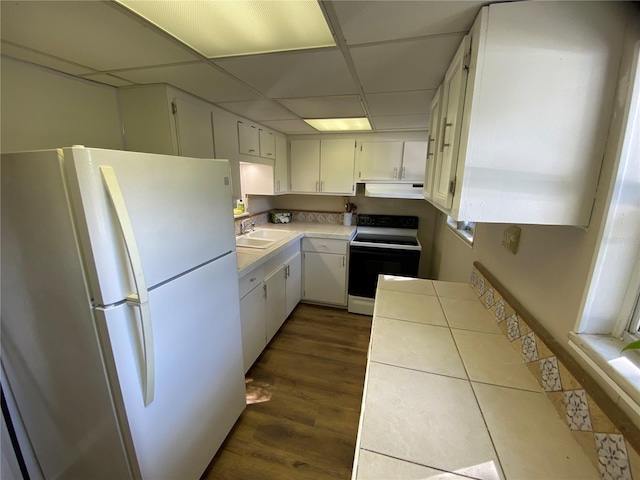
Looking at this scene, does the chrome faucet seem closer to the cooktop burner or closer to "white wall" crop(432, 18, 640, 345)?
the cooktop burner

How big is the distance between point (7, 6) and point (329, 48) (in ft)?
3.37

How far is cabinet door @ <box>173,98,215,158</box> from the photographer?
5.13ft

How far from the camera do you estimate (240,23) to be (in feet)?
2.99

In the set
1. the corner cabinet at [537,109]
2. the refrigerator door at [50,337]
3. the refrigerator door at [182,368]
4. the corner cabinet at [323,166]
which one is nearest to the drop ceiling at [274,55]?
the corner cabinet at [537,109]

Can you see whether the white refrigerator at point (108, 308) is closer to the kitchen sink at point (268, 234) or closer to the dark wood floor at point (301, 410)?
the dark wood floor at point (301, 410)

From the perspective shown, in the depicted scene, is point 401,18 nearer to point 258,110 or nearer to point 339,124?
point 258,110

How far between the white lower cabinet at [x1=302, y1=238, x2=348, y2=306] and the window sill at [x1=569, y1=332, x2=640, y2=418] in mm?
2218

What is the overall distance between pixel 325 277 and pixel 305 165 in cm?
140

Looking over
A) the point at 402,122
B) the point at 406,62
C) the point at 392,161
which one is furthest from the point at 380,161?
the point at 406,62

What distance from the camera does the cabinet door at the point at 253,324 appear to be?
191cm

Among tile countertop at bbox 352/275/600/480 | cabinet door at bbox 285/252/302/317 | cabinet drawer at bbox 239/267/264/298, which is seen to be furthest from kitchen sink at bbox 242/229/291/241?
tile countertop at bbox 352/275/600/480

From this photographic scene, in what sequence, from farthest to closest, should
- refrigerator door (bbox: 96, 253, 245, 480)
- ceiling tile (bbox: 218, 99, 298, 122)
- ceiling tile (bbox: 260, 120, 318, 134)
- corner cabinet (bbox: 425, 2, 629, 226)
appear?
1. ceiling tile (bbox: 260, 120, 318, 134)
2. ceiling tile (bbox: 218, 99, 298, 122)
3. refrigerator door (bbox: 96, 253, 245, 480)
4. corner cabinet (bbox: 425, 2, 629, 226)

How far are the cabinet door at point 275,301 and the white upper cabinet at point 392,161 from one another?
1.52 m

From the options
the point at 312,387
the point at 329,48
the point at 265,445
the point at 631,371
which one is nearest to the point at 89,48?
the point at 329,48
